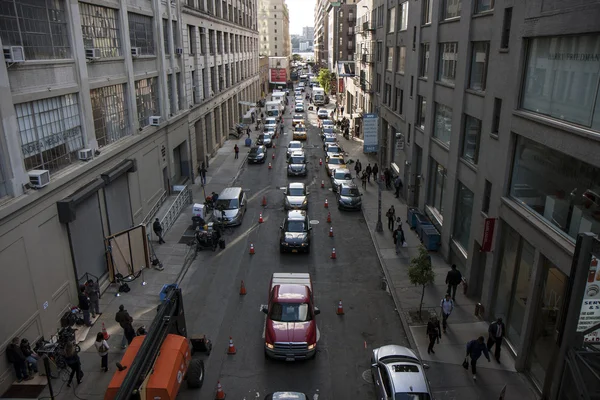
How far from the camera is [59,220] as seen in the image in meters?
16.4

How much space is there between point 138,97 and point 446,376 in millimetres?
21491

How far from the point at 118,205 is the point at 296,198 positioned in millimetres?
11816

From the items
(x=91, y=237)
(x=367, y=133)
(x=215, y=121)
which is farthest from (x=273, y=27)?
(x=91, y=237)

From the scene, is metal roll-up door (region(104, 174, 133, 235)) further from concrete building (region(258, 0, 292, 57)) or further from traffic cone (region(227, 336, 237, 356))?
concrete building (region(258, 0, 292, 57))

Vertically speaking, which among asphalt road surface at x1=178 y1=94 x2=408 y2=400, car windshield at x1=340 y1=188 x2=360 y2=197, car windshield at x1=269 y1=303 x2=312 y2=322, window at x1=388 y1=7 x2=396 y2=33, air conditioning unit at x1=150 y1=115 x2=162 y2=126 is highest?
window at x1=388 y1=7 x2=396 y2=33

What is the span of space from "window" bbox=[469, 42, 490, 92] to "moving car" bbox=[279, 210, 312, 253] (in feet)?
35.1

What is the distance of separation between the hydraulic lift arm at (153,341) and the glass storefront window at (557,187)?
11.3 m

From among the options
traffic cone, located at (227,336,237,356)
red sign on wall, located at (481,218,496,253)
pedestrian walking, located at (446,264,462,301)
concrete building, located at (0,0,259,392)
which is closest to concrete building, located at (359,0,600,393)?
red sign on wall, located at (481,218,496,253)

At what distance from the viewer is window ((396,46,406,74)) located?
32688 mm

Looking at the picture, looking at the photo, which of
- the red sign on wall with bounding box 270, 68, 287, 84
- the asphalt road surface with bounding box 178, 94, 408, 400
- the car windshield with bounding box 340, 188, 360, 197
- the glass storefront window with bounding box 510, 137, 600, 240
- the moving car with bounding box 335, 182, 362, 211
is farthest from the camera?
the red sign on wall with bounding box 270, 68, 287, 84

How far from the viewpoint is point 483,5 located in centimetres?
1794

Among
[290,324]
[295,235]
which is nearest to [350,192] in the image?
[295,235]

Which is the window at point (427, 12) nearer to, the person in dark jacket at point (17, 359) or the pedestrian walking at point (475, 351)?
the pedestrian walking at point (475, 351)

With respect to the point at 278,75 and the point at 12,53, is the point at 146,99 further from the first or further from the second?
the point at 278,75
